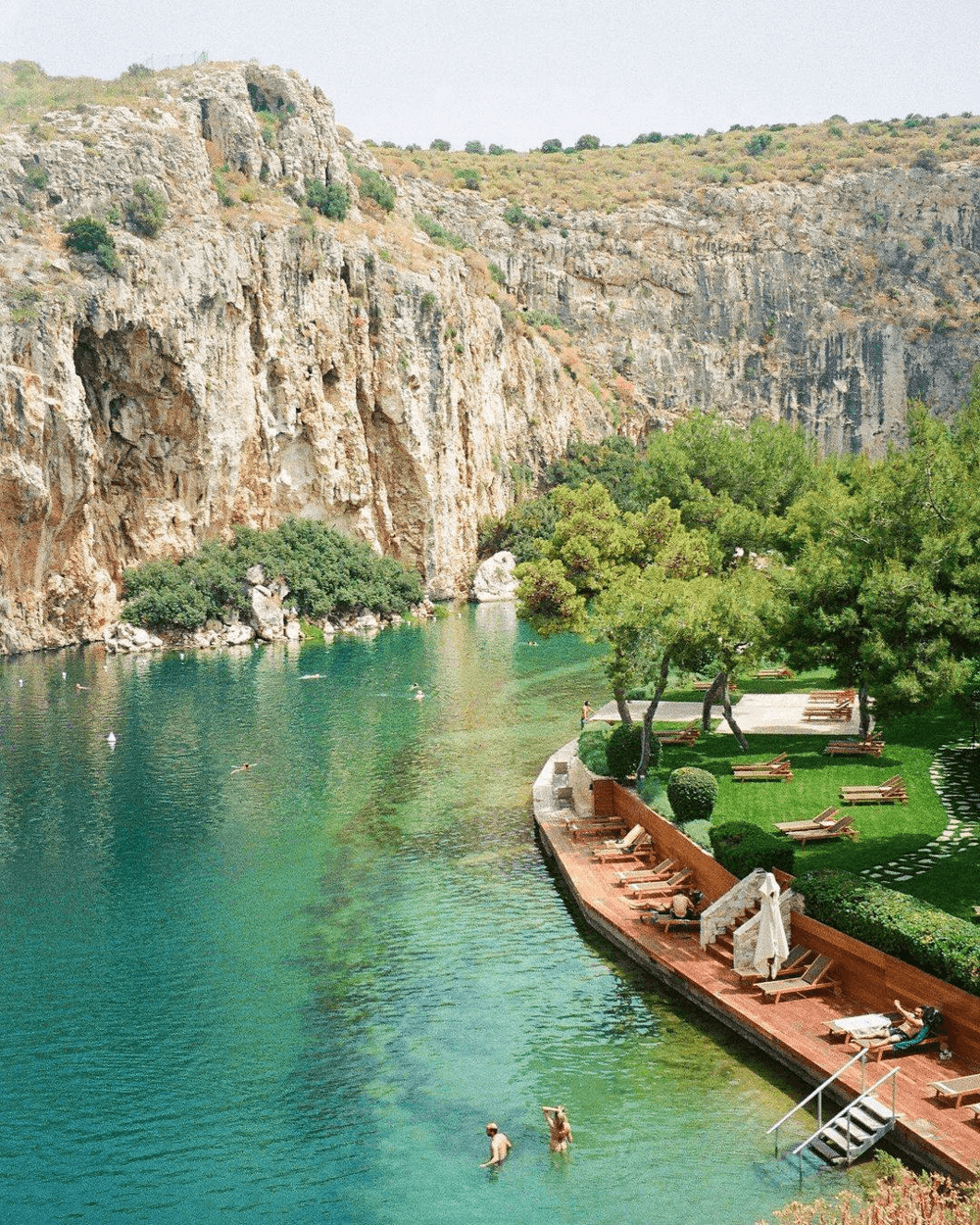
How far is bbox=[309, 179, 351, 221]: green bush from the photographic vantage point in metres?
85.2

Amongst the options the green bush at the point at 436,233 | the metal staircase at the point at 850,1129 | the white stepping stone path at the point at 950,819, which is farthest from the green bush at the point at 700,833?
the green bush at the point at 436,233

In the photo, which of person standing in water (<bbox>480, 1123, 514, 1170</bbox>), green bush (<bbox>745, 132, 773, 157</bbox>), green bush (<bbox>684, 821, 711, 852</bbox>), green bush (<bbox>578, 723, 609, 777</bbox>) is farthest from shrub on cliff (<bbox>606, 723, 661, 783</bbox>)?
green bush (<bbox>745, 132, 773, 157</bbox>)

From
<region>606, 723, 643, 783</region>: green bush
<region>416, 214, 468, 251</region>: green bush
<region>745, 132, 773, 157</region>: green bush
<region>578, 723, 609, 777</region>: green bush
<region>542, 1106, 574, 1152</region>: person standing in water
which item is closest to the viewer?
<region>542, 1106, 574, 1152</region>: person standing in water

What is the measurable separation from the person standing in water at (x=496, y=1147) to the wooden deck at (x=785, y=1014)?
4.35 m

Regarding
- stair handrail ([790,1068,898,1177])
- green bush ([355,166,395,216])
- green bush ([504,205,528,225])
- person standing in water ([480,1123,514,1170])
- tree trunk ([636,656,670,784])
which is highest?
green bush ([504,205,528,225])

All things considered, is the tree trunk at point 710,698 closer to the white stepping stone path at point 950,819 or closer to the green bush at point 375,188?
the white stepping stone path at point 950,819

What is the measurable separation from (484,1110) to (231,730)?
93.5ft

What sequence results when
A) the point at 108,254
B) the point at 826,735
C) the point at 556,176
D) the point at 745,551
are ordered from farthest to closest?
the point at 556,176 < the point at 108,254 < the point at 745,551 < the point at 826,735

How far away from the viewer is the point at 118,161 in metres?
71.9

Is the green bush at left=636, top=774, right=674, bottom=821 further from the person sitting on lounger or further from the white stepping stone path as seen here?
the white stepping stone path

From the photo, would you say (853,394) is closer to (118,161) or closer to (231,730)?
(118,161)

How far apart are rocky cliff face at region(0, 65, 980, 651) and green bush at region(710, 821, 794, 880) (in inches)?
2031

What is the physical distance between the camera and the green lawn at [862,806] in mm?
20328

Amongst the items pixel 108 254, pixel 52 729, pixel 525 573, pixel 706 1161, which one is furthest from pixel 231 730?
pixel 108 254
